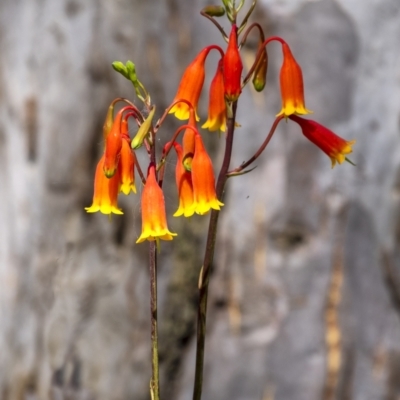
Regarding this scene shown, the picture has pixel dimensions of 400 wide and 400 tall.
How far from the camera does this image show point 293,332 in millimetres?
2215

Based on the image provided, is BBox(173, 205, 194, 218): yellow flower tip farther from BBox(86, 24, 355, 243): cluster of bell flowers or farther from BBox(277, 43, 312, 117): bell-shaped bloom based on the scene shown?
BBox(277, 43, 312, 117): bell-shaped bloom

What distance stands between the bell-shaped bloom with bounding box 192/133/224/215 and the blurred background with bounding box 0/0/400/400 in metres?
1.22

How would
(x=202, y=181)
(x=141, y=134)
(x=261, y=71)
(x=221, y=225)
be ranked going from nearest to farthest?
(x=141, y=134) < (x=202, y=181) < (x=261, y=71) < (x=221, y=225)

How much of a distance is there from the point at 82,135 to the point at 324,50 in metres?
0.91

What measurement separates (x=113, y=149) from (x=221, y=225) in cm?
145

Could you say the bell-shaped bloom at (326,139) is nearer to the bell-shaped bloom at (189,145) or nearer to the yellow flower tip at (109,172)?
the bell-shaped bloom at (189,145)

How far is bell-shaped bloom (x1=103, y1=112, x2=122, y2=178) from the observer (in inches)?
31.1

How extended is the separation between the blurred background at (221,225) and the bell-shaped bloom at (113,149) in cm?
122

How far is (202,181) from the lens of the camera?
0.83 m

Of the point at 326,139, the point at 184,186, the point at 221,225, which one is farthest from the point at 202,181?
the point at 221,225

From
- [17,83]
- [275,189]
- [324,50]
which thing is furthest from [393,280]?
[17,83]

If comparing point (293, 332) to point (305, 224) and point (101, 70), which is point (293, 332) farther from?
point (101, 70)

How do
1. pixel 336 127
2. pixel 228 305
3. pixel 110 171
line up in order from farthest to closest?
pixel 228 305
pixel 336 127
pixel 110 171

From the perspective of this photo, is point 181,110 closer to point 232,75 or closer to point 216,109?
point 216,109
